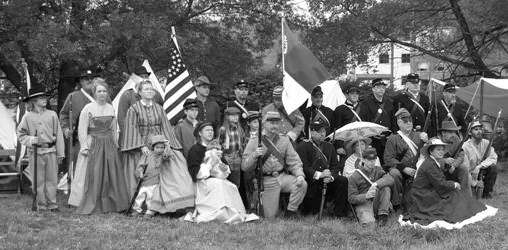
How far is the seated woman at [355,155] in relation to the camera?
877cm

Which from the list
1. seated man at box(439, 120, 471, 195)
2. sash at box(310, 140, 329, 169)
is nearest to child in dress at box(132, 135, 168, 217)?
sash at box(310, 140, 329, 169)

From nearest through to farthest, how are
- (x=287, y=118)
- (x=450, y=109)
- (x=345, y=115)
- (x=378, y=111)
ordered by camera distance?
(x=287, y=118) < (x=378, y=111) < (x=345, y=115) < (x=450, y=109)

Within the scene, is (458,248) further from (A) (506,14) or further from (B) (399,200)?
(A) (506,14)

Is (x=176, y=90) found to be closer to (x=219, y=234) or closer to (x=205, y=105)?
(x=205, y=105)

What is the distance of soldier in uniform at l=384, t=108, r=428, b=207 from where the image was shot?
9.02 m

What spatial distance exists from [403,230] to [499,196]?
13.1ft

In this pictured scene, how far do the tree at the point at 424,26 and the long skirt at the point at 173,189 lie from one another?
8.13 m

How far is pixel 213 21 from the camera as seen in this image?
54.2ft

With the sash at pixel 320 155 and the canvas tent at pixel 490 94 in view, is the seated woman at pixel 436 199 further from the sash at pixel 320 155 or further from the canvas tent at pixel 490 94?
the canvas tent at pixel 490 94

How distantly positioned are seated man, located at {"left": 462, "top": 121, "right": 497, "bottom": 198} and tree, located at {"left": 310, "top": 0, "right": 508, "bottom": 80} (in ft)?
17.7

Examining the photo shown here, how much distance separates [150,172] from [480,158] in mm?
5303

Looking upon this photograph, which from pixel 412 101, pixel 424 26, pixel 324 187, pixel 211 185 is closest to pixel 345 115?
pixel 412 101

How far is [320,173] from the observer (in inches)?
341

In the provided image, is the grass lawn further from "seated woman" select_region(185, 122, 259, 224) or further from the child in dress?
the child in dress
